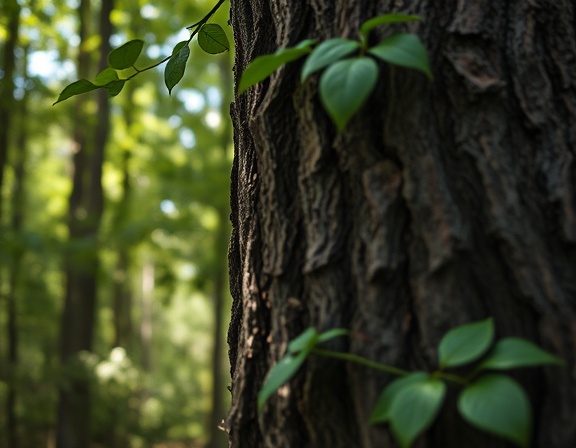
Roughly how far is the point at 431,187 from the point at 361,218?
0.38 ft

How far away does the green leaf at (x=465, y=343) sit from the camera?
0.75m

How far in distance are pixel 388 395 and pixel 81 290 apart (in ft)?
26.8

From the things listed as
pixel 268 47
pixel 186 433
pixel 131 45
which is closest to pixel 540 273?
pixel 268 47

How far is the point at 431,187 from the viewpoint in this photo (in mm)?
876

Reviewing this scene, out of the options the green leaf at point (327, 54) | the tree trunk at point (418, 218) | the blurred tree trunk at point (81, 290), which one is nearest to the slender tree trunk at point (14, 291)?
the blurred tree trunk at point (81, 290)

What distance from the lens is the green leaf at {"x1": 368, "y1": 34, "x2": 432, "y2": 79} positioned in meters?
0.80

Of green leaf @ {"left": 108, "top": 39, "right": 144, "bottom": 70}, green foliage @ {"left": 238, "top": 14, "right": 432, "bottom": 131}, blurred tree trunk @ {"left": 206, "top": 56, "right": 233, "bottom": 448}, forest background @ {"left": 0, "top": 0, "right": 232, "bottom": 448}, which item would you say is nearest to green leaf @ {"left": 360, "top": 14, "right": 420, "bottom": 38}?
green foliage @ {"left": 238, "top": 14, "right": 432, "bottom": 131}

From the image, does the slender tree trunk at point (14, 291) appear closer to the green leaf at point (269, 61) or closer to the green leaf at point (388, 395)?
the green leaf at point (269, 61)

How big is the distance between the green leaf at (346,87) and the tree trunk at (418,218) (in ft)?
0.39

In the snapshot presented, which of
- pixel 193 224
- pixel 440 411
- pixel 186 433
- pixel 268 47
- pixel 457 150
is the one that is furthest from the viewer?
pixel 186 433

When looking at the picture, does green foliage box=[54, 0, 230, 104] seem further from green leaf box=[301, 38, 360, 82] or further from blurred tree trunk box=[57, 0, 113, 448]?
blurred tree trunk box=[57, 0, 113, 448]

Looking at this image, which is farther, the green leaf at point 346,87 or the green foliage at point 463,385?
the green leaf at point 346,87

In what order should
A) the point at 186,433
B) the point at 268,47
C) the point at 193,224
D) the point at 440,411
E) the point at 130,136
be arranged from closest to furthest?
the point at 440,411 → the point at 268,47 → the point at 193,224 → the point at 130,136 → the point at 186,433

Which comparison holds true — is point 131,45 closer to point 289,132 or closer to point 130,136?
point 289,132
